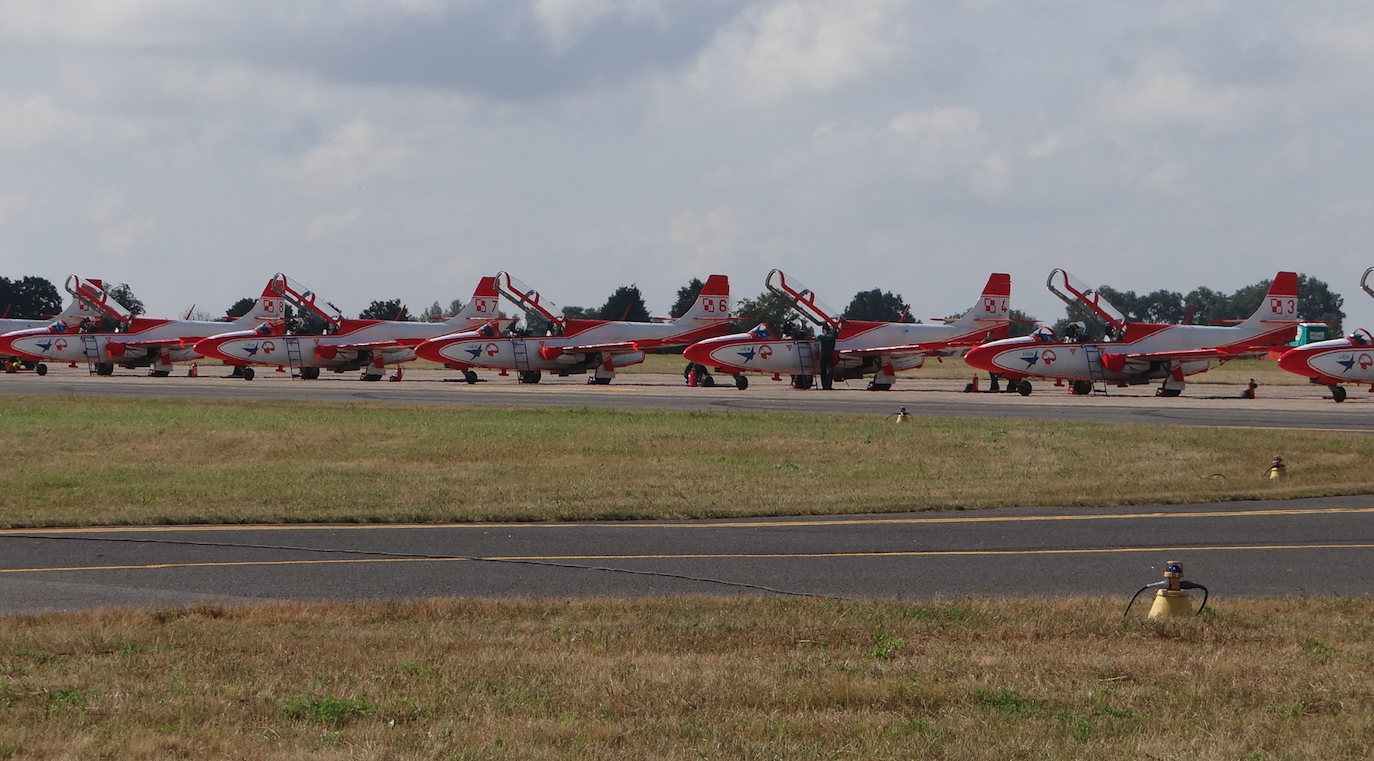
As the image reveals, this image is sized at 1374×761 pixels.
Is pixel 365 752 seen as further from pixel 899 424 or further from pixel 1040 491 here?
pixel 899 424

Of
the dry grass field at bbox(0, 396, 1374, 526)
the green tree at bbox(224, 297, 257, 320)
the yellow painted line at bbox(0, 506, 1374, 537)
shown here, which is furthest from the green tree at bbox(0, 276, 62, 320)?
the yellow painted line at bbox(0, 506, 1374, 537)

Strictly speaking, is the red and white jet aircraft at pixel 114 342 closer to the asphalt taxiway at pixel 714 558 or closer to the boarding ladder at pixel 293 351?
the boarding ladder at pixel 293 351

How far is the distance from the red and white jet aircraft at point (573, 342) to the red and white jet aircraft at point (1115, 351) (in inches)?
538

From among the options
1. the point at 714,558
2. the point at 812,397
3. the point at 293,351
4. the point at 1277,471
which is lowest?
the point at 714,558

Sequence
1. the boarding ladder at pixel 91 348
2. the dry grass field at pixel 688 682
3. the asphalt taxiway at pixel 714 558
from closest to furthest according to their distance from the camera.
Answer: the dry grass field at pixel 688 682, the asphalt taxiway at pixel 714 558, the boarding ladder at pixel 91 348

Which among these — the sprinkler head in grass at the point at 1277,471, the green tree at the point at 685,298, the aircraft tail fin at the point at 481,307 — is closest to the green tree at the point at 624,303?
the green tree at the point at 685,298

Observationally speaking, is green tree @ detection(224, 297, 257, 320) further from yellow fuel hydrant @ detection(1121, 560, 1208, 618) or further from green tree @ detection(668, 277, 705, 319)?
yellow fuel hydrant @ detection(1121, 560, 1208, 618)

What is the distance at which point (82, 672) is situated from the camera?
7258 millimetres

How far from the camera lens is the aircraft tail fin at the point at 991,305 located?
53.2 metres

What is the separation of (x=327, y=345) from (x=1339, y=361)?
38864mm

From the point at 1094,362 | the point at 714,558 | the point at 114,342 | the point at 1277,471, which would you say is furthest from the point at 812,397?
the point at 114,342

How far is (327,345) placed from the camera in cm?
5575

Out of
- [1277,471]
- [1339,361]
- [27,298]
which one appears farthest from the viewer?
[27,298]

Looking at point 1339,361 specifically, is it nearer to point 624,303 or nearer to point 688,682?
point 688,682
